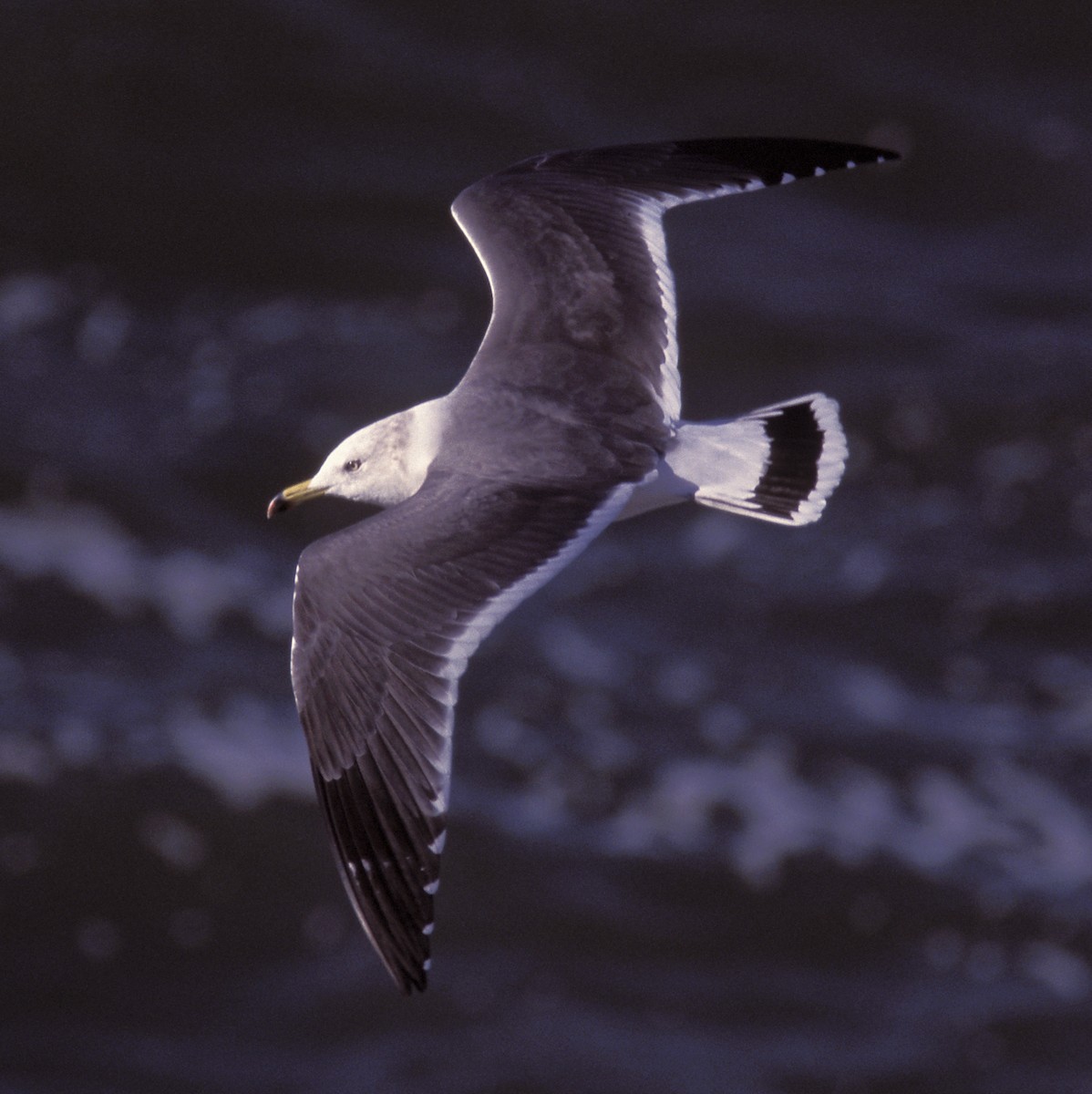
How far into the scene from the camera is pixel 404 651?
3.93m

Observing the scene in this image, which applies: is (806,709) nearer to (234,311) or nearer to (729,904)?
(729,904)

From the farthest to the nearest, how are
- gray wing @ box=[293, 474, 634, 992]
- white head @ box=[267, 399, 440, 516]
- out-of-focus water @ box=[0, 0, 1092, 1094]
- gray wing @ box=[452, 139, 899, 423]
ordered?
out-of-focus water @ box=[0, 0, 1092, 1094] < gray wing @ box=[452, 139, 899, 423] < white head @ box=[267, 399, 440, 516] < gray wing @ box=[293, 474, 634, 992]

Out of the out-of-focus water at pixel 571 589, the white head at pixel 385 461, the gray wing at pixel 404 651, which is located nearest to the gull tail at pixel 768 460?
the gray wing at pixel 404 651

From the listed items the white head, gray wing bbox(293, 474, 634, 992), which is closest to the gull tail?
gray wing bbox(293, 474, 634, 992)

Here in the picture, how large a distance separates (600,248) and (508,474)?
97 centimetres

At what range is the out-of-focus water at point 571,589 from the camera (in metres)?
5.62

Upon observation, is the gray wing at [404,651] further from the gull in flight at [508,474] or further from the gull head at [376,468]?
the gull head at [376,468]

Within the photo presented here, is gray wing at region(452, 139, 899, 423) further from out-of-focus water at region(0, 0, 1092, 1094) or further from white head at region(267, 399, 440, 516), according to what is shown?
out-of-focus water at region(0, 0, 1092, 1094)

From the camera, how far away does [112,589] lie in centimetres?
677

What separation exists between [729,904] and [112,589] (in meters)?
2.31

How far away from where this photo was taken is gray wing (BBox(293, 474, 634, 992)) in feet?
12.4

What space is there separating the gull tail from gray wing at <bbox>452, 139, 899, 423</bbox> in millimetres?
127

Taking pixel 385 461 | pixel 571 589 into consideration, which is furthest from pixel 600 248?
pixel 571 589

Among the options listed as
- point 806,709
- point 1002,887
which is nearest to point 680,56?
point 806,709
